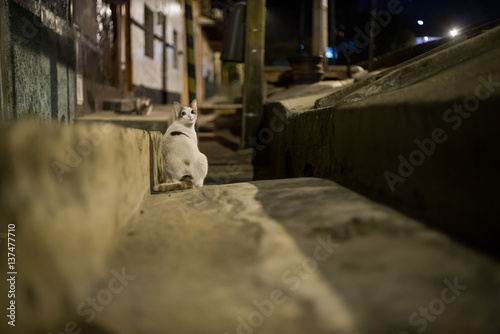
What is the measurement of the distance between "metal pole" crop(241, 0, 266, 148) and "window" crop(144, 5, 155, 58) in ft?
13.9

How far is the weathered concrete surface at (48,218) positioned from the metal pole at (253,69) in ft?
15.4

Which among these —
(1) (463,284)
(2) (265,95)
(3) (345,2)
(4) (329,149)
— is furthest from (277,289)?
(3) (345,2)

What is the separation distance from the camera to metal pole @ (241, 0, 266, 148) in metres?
5.73

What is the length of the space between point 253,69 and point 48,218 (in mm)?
4988

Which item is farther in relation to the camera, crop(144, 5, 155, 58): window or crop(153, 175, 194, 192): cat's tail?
crop(144, 5, 155, 58): window

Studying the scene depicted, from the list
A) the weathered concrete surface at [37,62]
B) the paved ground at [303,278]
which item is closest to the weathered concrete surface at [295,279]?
the paved ground at [303,278]

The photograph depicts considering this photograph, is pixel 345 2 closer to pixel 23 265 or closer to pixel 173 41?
pixel 173 41

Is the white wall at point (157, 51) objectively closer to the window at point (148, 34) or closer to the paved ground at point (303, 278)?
the window at point (148, 34)

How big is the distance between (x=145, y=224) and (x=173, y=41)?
11.4 metres

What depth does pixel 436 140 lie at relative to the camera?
1431 millimetres

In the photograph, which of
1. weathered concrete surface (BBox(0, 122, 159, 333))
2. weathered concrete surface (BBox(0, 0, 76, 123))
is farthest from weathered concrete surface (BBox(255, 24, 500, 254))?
weathered concrete surface (BBox(0, 0, 76, 123))

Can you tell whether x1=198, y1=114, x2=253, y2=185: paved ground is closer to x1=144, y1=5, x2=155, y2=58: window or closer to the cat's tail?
the cat's tail

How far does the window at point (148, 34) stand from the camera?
925 centimetres

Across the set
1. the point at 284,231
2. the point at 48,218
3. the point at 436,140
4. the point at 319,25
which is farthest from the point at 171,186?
the point at 319,25
